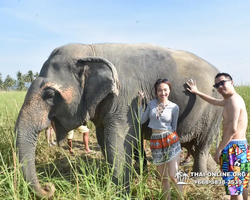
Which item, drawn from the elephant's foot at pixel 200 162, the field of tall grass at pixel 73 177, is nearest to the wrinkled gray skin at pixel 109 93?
the field of tall grass at pixel 73 177

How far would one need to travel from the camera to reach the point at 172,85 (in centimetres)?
304

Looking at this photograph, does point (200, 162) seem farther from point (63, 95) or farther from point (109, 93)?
point (63, 95)

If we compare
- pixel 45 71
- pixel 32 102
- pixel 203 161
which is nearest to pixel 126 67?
pixel 45 71

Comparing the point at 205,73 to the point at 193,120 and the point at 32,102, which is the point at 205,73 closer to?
the point at 193,120

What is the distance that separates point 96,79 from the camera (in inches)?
112

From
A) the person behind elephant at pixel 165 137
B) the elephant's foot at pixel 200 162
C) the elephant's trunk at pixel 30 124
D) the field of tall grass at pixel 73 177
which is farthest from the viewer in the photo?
the elephant's foot at pixel 200 162

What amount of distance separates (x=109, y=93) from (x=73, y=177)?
1.49 meters

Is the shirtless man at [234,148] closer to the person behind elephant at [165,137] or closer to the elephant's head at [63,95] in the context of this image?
the person behind elephant at [165,137]

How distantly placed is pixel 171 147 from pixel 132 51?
4.51 ft

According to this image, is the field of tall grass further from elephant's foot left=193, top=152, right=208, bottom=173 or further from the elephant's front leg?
elephant's foot left=193, top=152, right=208, bottom=173

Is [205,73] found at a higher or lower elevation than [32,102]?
higher

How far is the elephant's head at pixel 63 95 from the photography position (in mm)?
2777

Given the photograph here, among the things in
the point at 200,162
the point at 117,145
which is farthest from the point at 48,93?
the point at 200,162

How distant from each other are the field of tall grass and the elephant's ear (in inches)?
27.2
